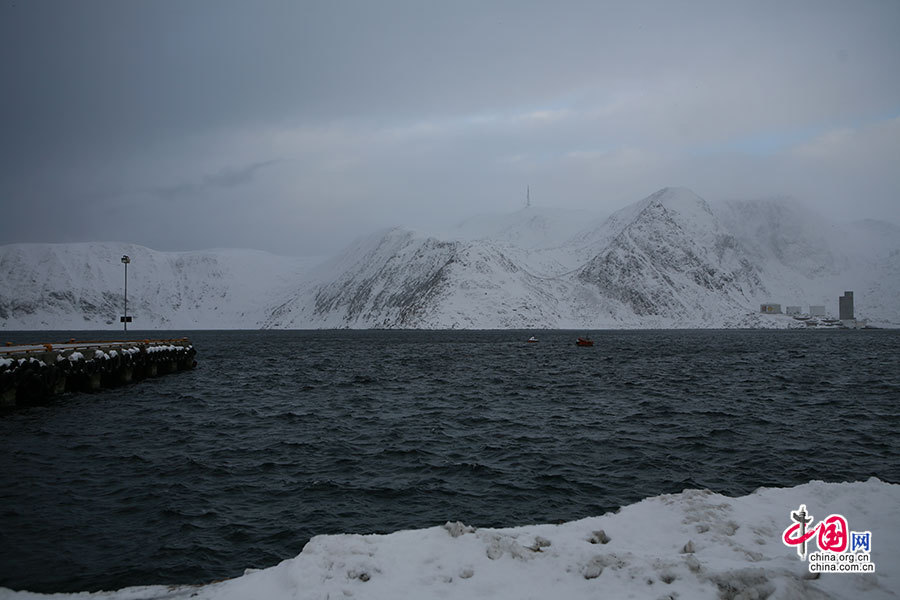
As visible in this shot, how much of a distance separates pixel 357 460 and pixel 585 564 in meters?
13.4

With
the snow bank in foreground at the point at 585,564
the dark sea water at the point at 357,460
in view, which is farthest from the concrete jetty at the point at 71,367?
the snow bank in foreground at the point at 585,564

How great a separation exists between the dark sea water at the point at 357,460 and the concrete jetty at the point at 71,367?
178cm

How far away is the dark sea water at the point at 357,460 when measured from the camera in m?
14.1

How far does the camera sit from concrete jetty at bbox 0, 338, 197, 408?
35.3 meters

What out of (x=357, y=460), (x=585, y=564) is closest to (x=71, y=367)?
(x=357, y=460)

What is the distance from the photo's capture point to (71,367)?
41844mm

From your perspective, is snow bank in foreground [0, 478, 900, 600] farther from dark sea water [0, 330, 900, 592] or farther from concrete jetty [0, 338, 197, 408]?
concrete jetty [0, 338, 197, 408]

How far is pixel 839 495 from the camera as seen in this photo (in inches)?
524

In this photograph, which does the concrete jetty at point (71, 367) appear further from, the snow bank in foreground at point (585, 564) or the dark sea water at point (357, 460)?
the snow bank in foreground at point (585, 564)

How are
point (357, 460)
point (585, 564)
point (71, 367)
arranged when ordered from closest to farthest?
point (585, 564), point (357, 460), point (71, 367)

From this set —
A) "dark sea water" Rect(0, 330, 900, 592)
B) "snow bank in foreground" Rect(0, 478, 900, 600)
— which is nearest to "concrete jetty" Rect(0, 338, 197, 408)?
"dark sea water" Rect(0, 330, 900, 592)

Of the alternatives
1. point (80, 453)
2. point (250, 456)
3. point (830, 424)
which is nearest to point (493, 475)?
point (250, 456)

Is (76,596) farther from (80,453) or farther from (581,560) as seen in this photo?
(80,453)

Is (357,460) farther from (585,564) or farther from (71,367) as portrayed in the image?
(71,367)
